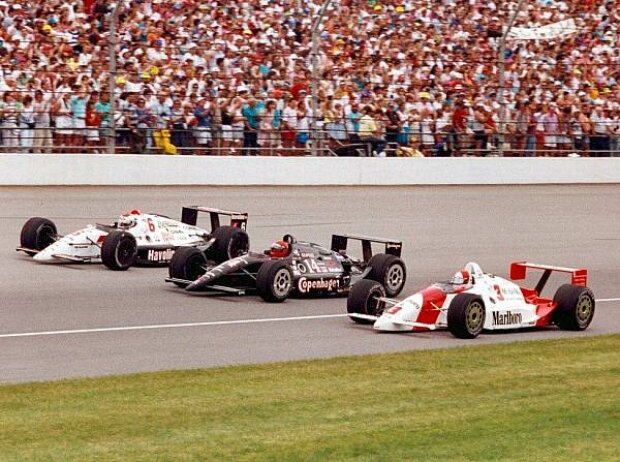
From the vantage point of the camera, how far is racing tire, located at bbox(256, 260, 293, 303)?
44.8ft

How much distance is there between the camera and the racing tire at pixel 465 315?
11.9 metres

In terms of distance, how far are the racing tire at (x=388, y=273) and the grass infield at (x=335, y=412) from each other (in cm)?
343

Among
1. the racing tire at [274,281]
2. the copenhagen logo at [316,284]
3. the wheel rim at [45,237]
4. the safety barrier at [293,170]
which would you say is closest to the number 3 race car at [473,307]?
the racing tire at [274,281]

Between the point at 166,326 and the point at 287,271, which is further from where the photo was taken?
the point at 287,271

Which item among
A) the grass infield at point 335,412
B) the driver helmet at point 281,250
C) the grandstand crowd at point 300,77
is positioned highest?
the grandstand crowd at point 300,77

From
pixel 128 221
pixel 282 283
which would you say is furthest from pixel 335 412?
pixel 128 221

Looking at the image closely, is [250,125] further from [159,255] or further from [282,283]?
[282,283]

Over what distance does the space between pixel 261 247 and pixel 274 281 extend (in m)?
5.11

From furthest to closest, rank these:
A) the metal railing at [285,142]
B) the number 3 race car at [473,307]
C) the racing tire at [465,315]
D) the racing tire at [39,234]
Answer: the metal railing at [285,142] < the racing tire at [39,234] < the number 3 race car at [473,307] < the racing tire at [465,315]

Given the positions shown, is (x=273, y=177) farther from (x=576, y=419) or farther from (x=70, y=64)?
(x=576, y=419)

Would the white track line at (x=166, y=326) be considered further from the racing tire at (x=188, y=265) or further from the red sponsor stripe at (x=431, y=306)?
the racing tire at (x=188, y=265)

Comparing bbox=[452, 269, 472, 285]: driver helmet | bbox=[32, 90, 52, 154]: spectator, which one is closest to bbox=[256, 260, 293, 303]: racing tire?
bbox=[452, 269, 472, 285]: driver helmet

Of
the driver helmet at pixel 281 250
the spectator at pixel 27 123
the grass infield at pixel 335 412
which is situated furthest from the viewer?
the spectator at pixel 27 123

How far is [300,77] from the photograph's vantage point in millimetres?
26469
